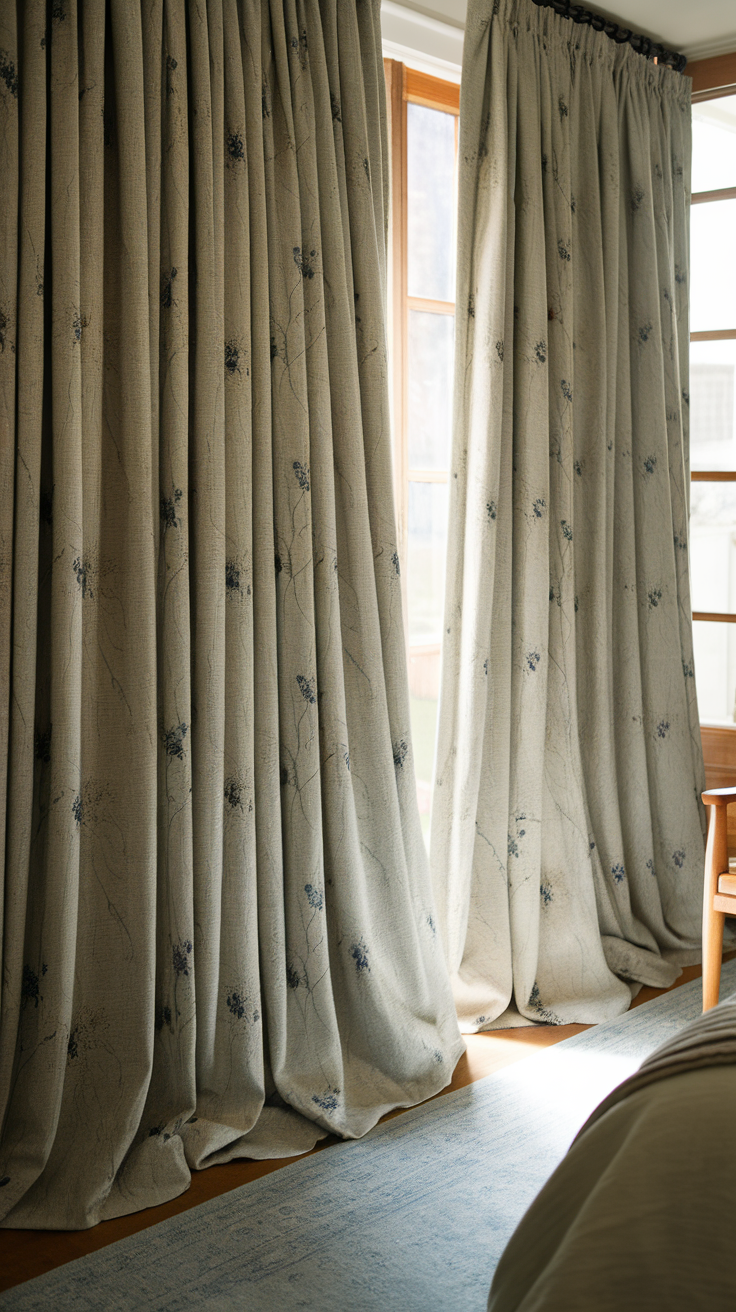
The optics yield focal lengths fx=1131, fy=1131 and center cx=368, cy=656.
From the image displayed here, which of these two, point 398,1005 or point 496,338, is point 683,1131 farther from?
point 496,338

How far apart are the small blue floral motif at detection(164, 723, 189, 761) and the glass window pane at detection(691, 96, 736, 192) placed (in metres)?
2.49

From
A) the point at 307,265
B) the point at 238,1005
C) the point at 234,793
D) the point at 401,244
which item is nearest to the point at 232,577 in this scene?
the point at 234,793

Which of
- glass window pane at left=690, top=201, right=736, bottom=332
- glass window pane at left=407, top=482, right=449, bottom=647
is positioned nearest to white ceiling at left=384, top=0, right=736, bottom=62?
glass window pane at left=690, top=201, right=736, bottom=332

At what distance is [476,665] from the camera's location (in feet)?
8.98

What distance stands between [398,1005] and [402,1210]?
0.54 m

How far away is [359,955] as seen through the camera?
2.34 meters

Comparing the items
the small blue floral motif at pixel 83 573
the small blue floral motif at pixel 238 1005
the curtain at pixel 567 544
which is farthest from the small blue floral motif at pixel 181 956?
the curtain at pixel 567 544

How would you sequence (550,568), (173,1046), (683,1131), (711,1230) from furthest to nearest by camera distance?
(550,568), (173,1046), (683,1131), (711,1230)

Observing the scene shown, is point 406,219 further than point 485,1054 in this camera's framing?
Yes

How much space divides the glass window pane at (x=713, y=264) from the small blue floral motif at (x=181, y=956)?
8.22 feet

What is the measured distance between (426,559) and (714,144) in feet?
5.17

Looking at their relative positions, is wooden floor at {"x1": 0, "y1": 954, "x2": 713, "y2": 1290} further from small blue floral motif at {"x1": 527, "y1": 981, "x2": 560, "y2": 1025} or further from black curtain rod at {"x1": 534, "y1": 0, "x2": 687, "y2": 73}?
black curtain rod at {"x1": 534, "y1": 0, "x2": 687, "y2": 73}

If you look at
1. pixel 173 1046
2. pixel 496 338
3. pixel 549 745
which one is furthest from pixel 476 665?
pixel 173 1046

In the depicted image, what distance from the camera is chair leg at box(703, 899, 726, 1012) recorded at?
264 cm
